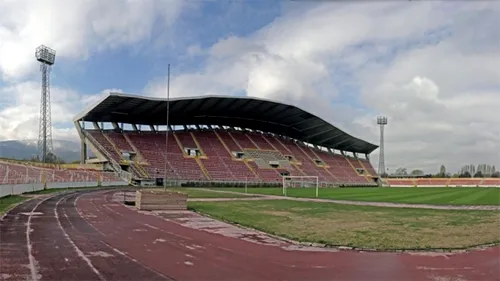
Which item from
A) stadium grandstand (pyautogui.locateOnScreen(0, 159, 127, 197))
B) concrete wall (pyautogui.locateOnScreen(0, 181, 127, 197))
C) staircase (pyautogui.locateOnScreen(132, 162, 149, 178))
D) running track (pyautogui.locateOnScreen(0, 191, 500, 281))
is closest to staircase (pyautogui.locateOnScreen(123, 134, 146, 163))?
staircase (pyautogui.locateOnScreen(132, 162, 149, 178))

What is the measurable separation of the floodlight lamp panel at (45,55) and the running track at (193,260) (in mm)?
61097

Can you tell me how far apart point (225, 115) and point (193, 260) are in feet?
238

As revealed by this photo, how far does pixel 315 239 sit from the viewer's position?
12398mm

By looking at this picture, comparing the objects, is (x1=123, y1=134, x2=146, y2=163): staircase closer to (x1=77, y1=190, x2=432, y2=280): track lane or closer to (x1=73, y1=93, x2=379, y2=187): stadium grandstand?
(x1=73, y1=93, x2=379, y2=187): stadium grandstand

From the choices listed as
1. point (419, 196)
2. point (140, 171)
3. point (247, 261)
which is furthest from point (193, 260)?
point (140, 171)

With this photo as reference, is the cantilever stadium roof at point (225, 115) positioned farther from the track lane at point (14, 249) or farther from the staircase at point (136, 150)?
the track lane at point (14, 249)

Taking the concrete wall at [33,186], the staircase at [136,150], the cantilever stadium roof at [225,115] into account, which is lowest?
the concrete wall at [33,186]

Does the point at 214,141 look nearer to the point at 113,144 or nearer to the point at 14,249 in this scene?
the point at 113,144

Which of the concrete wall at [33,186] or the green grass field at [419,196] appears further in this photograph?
the green grass field at [419,196]

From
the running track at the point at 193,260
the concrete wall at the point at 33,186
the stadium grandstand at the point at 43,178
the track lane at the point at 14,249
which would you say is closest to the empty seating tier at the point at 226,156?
the stadium grandstand at the point at 43,178

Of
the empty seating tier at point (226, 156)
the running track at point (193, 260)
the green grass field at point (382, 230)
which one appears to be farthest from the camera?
the empty seating tier at point (226, 156)

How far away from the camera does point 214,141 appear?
81.1 m

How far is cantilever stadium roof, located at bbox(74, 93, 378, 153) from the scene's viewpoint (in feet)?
214

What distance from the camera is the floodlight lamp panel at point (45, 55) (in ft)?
219
